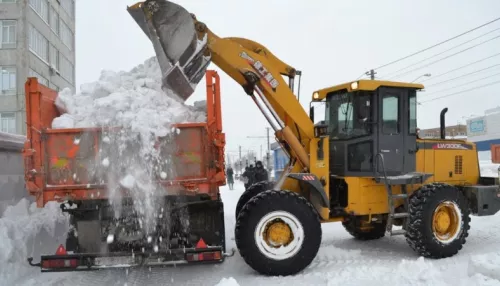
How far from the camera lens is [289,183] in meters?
6.59

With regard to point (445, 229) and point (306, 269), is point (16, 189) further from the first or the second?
point (445, 229)

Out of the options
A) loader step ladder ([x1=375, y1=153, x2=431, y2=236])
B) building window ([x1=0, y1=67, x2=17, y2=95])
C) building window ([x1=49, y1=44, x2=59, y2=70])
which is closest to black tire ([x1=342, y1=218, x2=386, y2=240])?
loader step ladder ([x1=375, y1=153, x2=431, y2=236])

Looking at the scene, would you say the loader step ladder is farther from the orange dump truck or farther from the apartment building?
the apartment building

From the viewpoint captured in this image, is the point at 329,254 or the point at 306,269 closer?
the point at 306,269

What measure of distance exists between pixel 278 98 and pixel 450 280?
317cm

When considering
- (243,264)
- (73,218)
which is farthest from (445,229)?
(73,218)

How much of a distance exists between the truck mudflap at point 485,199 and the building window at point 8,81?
3001cm

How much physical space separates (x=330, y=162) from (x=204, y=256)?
2815mm

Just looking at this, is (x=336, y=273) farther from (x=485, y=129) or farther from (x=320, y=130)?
(x=485, y=129)

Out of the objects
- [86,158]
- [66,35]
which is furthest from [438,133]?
[66,35]

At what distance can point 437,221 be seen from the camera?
6.36 meters

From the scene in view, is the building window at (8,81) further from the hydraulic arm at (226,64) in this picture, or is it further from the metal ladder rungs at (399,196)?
the metal ladder rungs at (399,196)

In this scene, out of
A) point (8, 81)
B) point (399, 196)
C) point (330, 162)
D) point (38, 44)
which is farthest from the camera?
point (38, 44)

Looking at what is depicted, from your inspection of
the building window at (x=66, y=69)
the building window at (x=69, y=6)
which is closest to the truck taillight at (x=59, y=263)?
the building window at (x=66, y=69)
